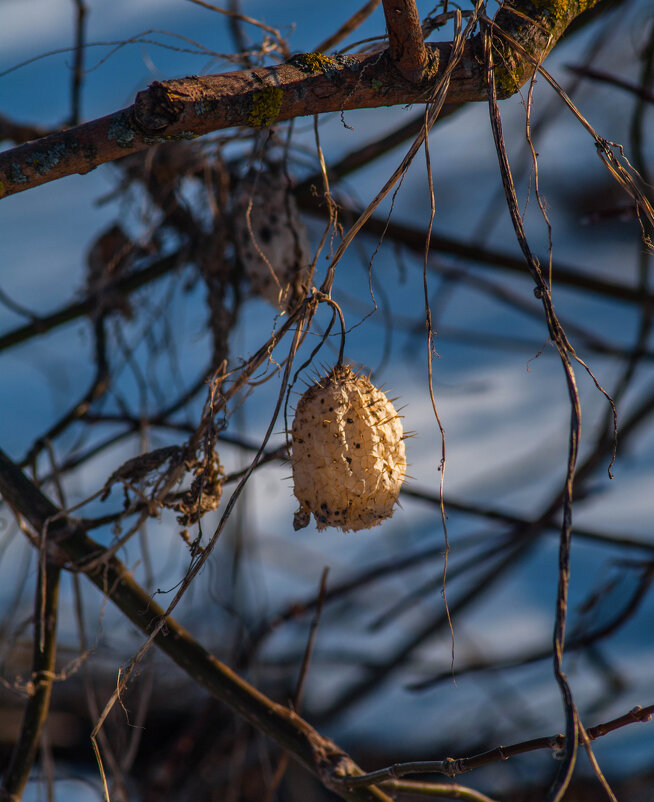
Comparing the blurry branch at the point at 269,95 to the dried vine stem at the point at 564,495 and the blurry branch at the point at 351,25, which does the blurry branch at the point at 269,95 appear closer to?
the dried vine stem at the point at 564,495

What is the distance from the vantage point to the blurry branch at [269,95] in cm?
62

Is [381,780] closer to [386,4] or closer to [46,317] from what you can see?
[386,4]

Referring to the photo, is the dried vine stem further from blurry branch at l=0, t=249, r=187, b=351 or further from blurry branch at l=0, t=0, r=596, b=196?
blurry branch at l=0, t=249, r=187, b=351

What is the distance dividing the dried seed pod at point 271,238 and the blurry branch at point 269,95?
375mm

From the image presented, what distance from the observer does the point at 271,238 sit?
1090 millimetres

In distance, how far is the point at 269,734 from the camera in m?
0.77

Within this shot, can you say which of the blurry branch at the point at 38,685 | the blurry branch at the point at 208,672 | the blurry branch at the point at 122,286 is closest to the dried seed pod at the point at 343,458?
the blurry branch at the point at 208,672

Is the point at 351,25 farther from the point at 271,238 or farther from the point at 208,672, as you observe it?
the point at 208,672

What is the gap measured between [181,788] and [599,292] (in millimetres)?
1257

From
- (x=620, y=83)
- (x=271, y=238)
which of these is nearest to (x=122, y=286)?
(x=271, y=238)

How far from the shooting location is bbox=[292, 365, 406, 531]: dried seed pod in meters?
0.73

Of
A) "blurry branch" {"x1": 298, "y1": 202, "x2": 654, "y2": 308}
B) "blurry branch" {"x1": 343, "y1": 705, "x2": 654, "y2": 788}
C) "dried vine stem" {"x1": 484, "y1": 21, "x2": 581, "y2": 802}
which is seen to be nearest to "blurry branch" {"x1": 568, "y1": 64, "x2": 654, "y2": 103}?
"blurry branch" {"x1": 298, "y1": 202, "x2": 654, "y2": 308}

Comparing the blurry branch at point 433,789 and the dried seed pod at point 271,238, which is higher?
the dried seed pod at point 271,238

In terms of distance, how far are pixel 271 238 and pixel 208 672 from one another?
1.93ft
